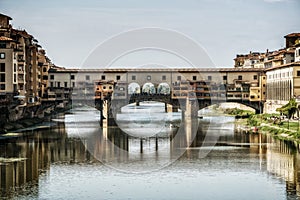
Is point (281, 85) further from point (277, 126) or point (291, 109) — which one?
point (277, 126)

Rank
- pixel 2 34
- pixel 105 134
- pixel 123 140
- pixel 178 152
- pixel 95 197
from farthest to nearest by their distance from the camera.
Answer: pixel 2 34 → pixel 105 134 → pixel 123 140 → pixel 178 152 → pixel 95 197

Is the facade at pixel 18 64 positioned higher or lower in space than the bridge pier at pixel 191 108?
higher

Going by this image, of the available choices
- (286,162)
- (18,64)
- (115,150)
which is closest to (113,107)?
(18,64)

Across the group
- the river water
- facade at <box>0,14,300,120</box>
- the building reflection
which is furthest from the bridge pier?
the building reflection

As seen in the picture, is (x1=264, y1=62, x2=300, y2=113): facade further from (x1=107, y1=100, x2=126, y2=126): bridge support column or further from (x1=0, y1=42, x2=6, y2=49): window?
(x1=0, y1=42, x2=6, y2=49): window

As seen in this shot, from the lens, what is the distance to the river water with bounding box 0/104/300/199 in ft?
84.7

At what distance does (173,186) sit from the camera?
2711 cm

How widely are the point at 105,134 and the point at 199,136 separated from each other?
25.8 ft

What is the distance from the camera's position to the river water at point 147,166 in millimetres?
25828

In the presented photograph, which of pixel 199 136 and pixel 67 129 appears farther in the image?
pixel 67 129

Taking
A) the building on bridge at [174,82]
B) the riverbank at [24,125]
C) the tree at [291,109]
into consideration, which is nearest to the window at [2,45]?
the riverbank at [24,125]

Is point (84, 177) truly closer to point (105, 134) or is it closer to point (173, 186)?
point (173, 186)

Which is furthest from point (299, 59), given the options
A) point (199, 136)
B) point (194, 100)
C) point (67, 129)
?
point (67, 129)

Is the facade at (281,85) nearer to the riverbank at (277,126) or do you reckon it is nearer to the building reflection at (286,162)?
the riverbank at (277,126)
